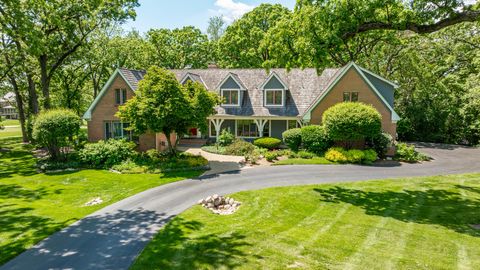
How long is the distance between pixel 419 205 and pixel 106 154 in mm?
21542

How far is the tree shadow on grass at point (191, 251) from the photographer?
906 centimetres

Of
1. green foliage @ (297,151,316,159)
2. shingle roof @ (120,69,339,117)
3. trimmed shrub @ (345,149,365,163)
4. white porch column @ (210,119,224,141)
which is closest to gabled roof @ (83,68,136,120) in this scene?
shingle roof @ (120,69,339,117)

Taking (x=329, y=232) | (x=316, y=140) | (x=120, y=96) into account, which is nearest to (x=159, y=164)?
(x=120, y=96)

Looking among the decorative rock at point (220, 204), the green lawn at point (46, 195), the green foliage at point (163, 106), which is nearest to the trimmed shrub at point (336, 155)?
the green foliage at point (163, 106)

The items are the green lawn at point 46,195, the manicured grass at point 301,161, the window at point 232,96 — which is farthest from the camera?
the window at point 232,96

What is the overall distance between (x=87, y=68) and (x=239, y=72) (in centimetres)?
2324

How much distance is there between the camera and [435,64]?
4038 centimetres

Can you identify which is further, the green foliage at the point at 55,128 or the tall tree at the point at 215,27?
the tall tree at the point at 215,27

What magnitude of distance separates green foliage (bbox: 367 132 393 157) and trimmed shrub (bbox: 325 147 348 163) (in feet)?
11.3

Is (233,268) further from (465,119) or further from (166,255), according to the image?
(465,119)

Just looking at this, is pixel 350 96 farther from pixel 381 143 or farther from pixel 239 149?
pixel 239 149

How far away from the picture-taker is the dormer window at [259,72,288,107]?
32.4 metres

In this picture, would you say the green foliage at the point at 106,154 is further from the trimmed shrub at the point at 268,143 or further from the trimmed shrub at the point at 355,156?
the trimmed shrub at the point at 355,156

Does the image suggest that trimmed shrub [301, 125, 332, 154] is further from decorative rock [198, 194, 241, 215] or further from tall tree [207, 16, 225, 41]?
tall tree [207, 16, 225, 41]
